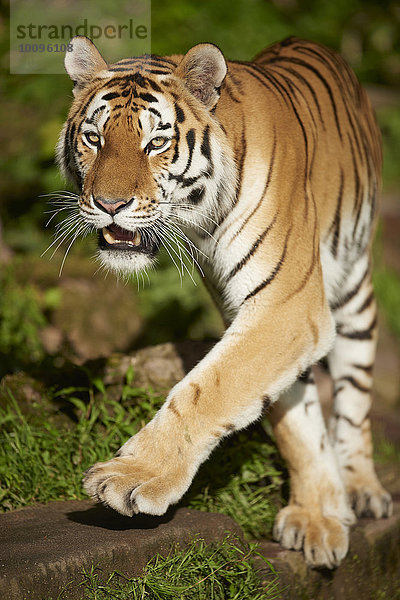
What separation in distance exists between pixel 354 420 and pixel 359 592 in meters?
0.90

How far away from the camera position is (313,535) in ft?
10.5

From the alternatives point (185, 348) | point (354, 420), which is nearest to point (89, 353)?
point (185, 348)

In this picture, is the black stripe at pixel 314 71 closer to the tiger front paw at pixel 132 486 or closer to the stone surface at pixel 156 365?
the stone surface at pixel 156 365

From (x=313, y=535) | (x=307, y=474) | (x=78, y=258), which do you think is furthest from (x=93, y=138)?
(x=78, y=258)

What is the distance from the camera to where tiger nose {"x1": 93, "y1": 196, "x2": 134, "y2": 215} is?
2.57 m

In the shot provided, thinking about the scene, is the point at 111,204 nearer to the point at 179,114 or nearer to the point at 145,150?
the point at 145,150

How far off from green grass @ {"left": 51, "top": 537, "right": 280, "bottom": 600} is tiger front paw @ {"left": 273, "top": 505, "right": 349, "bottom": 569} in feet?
0.97

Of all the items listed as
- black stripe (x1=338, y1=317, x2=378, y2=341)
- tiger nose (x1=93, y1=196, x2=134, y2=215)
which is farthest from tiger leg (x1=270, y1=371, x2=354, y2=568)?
tiger nose (x1=93, y1=196, x2=134, y2=215)

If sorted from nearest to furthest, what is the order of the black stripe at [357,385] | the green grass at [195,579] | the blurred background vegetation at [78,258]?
the green grass at [195,579] → the black stripe at [357,385] → the blurred background vegetation at [78,258]

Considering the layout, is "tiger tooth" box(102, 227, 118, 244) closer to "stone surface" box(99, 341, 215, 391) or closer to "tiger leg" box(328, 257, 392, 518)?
"stone surface" box(99, 341, 215, 391)

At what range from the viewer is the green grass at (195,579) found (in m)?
2.38

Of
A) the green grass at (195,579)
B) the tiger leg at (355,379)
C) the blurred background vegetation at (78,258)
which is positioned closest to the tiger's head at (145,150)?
the blurred background vegetation at (78,258)

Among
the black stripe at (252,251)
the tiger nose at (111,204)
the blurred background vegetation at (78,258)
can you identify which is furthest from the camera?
the blurred background vegetation at (78,258)

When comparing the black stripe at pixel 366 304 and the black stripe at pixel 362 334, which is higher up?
the black stripe at pixel 366 304
